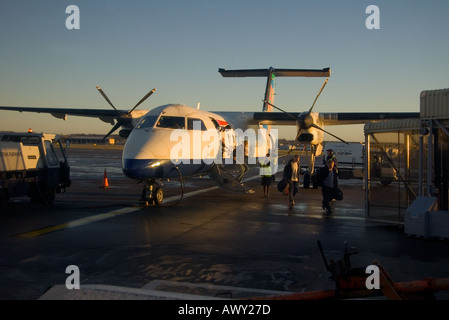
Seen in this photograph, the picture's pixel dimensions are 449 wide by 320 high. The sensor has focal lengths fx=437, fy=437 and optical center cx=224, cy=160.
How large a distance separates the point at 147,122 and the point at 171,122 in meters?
0.73

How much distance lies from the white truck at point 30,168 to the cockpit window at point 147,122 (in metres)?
2.75

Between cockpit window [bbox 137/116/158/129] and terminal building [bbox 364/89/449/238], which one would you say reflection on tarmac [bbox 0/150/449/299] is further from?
cockpit window [bbox 137/116/158/129]

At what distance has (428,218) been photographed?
28.2ft

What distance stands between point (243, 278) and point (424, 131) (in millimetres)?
5753

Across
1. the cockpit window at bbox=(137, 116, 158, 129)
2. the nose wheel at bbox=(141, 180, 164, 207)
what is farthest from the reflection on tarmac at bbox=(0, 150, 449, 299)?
the cockpit window at bbox=(137, 116, 158, 129)

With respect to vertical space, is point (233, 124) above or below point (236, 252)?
above

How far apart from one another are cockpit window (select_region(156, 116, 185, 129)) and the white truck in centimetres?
333

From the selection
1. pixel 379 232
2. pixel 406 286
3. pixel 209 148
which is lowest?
pixel 379 232

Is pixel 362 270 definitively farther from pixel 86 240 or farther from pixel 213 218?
pixel 213 218

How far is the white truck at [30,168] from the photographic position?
37.3ft

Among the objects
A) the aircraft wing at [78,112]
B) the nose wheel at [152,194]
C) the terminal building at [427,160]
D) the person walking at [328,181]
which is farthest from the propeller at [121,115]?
the terminal building at [427,160]

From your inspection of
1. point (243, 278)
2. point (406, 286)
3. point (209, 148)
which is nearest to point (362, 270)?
point (406, 286)

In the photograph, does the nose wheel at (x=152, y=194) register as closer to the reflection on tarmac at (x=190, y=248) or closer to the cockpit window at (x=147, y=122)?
the reflection on tarmac at (x=190, y=248)

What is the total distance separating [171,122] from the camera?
44.3 feet
